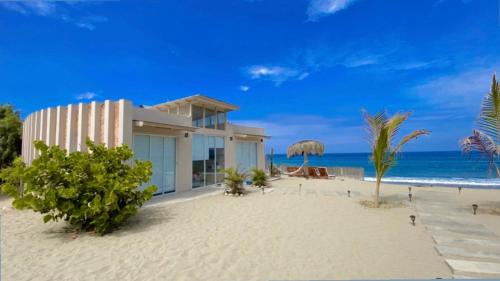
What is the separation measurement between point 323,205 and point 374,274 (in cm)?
486

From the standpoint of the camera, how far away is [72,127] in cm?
877

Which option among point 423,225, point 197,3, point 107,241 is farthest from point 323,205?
point 197,3

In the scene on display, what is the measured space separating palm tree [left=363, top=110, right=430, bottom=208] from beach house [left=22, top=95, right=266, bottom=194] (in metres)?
7.43

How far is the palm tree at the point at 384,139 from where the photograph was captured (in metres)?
7.68

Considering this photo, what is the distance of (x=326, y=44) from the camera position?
1338 centimetres

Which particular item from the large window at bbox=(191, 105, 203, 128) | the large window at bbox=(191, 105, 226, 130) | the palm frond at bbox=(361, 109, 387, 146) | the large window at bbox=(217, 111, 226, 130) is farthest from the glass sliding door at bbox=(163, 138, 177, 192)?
the palm frond at bbox=(361, 109, 387, 146)

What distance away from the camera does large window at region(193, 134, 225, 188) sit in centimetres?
1170

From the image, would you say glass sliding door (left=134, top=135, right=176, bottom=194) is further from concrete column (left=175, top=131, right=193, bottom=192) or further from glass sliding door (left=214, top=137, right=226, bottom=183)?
glass sliding door (left=214, top=137, right=226, bottom=183)

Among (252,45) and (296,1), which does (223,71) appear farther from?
(296,1)

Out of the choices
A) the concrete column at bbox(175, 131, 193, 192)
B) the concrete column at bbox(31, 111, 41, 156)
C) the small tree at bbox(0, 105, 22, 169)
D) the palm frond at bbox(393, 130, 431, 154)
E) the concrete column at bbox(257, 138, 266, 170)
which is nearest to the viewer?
the palm frond at bbox(393, 130, 431, 154)

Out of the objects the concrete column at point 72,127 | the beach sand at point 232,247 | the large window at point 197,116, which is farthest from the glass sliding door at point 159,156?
the concrete column at point 72,127

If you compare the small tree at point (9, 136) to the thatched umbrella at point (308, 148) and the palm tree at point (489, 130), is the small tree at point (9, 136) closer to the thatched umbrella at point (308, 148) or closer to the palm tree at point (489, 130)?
the thatched umbrella at point (308, 148)

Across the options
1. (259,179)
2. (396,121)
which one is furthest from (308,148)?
(396,121)

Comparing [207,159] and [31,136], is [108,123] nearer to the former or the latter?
[207,159]
